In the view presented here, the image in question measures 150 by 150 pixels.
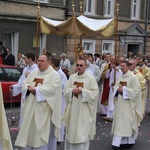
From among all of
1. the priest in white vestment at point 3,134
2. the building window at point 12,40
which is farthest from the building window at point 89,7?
the priest in white vestment at point 3,134

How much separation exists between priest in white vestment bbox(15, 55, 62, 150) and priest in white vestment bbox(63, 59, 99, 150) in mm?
250

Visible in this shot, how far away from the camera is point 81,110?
634cm

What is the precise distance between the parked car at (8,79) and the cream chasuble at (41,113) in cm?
512

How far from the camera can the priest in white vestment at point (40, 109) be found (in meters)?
6.06

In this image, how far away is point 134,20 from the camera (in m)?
25.6

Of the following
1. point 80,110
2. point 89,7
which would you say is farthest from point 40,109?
point 89,7

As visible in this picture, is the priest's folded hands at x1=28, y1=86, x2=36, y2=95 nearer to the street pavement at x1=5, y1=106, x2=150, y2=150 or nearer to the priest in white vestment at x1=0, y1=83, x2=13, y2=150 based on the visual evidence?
the priest in white vestment at x1=0, y1=83, x2=13, y2=150

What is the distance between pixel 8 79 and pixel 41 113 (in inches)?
226

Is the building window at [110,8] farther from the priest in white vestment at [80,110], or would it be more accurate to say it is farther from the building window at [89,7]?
the priest in white vestment at [80,110]

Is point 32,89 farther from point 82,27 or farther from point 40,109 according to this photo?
point 82,27

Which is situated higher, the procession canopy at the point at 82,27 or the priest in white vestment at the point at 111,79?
the procession canopy at the point at 82,27

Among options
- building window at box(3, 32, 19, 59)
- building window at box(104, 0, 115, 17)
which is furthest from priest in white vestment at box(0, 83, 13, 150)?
building window at box(104, 0, 115, 17)

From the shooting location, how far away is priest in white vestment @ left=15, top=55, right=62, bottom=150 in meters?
6.06

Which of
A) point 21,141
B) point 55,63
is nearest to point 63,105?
point 55,63
